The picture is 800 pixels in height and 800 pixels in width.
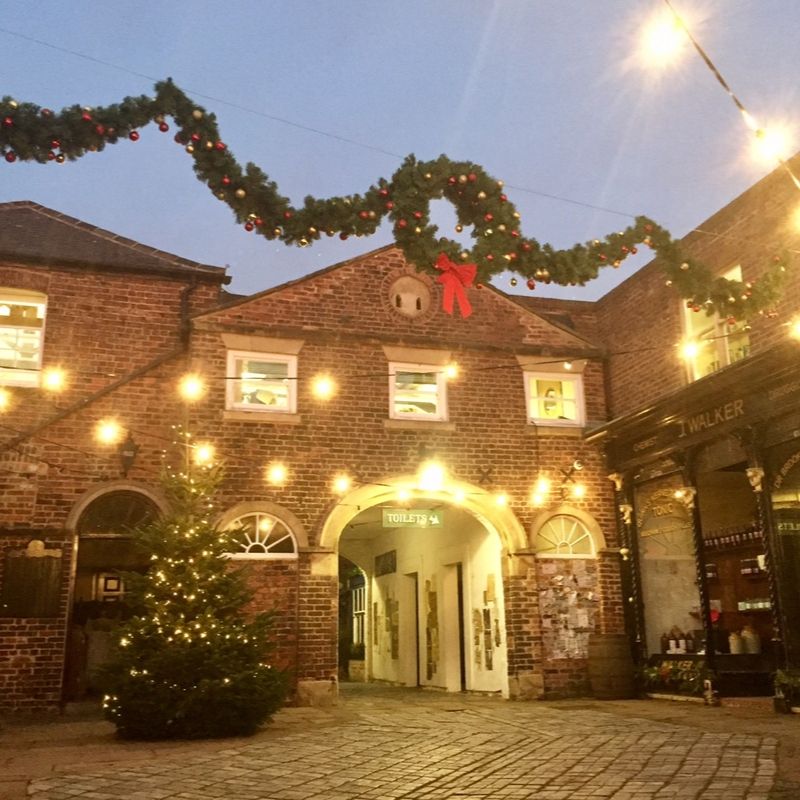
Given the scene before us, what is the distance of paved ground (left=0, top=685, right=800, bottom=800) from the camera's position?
6.30 m

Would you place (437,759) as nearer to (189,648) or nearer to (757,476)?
(189,648)

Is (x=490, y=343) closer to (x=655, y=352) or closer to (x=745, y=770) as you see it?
(x=655, y=352)

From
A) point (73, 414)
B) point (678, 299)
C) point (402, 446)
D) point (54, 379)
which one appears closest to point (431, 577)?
point (402, 446)

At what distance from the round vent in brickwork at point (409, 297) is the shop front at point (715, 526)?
371 centimetres

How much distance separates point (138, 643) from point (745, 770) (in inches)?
251

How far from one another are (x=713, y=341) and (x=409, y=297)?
5.07 metres

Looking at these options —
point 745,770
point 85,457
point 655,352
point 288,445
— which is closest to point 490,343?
point 655,352

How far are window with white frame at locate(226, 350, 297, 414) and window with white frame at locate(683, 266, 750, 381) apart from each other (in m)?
6.40

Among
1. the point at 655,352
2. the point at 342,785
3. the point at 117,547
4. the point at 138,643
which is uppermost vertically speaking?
the point at 655,352

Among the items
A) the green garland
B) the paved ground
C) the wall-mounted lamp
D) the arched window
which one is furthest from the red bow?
the arched window

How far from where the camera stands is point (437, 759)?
7.80 metres

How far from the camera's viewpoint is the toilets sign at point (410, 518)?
13.6m

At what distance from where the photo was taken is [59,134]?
6.14m

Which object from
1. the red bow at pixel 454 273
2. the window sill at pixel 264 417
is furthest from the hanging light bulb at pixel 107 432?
the red bow at pixel 454 273
